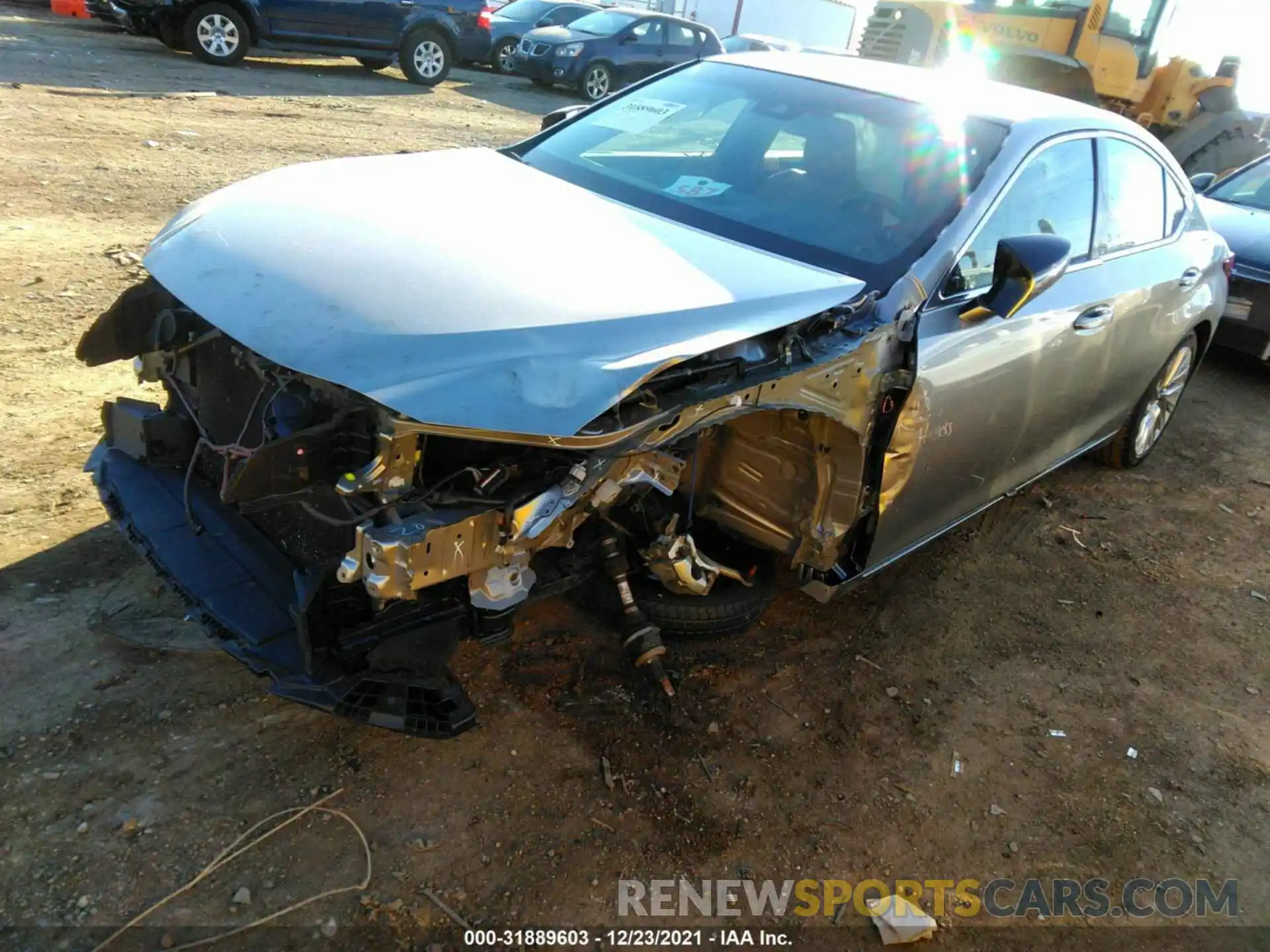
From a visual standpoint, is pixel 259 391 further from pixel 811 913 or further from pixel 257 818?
pixel 811 913

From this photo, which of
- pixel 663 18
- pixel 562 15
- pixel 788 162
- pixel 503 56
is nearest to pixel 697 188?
pixel 788 162

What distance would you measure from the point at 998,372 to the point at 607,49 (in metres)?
13.8

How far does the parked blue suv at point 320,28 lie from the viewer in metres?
11.3

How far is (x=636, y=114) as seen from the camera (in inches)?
154

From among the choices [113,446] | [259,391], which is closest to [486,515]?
[259,391]

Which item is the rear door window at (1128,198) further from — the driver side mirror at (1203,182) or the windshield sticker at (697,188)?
the driver side mirror at (1203,182)

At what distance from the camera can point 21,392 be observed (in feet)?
13.1

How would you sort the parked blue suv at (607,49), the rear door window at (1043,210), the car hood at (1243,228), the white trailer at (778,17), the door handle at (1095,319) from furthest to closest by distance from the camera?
the white trailer at (778,17), the parked blue suv at (607,49), the car hood at (1243,228), the door handle at (1095,319), the rear door window at (1043,210)

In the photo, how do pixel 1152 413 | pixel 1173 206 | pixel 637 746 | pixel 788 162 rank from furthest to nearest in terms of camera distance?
pixel 1152 413 < pixel 1173 206 < pixel 788 162 < pixel 637 746

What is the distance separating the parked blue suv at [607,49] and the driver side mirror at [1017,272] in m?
13.1

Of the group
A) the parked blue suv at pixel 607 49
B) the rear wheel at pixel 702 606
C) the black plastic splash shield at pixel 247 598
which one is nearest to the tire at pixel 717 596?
the rear wheel at pixel 702 606

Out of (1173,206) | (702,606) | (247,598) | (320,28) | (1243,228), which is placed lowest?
(702,606)

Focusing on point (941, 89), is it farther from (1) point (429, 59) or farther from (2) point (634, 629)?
(1) point (429, 59)

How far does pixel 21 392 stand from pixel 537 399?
3.14 metres
